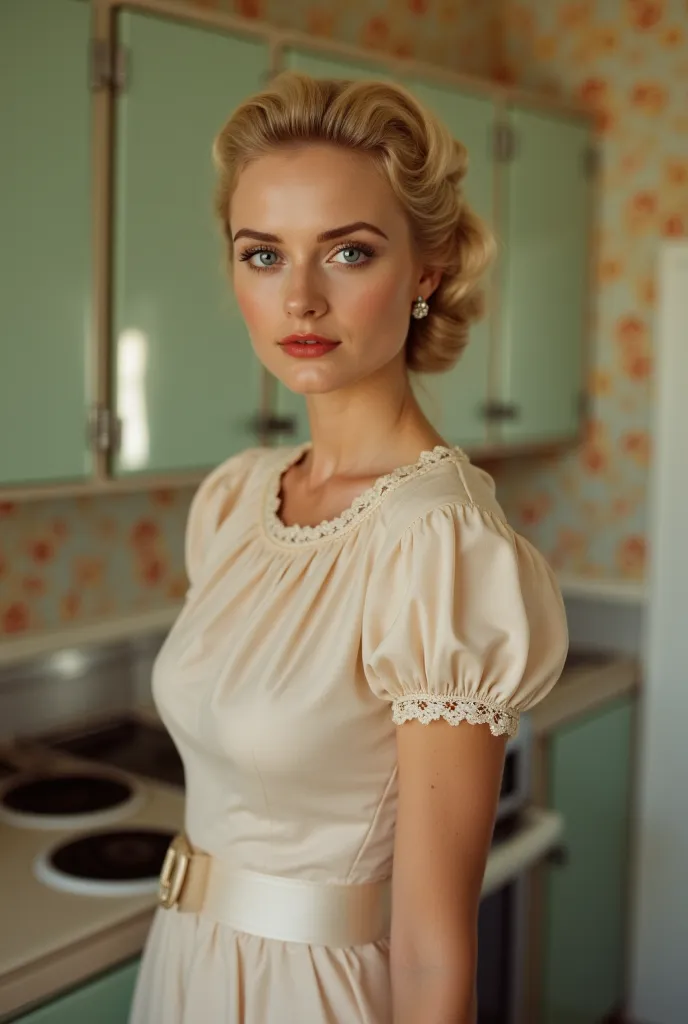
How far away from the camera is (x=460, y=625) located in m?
1.16

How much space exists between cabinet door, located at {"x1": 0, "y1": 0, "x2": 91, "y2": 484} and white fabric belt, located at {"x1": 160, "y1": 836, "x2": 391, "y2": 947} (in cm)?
78

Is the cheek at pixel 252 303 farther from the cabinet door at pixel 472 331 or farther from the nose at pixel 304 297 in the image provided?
the cabinet door at pixel 472 331

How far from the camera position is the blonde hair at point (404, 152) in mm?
1258

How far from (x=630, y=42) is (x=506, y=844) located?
6.84 ft

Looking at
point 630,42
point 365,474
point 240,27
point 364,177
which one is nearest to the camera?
point 364,177

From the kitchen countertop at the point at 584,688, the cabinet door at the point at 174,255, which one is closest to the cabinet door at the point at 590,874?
the kitchen countertop at the point at 584,688

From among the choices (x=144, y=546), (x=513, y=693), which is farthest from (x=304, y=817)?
(x=144, y=546)

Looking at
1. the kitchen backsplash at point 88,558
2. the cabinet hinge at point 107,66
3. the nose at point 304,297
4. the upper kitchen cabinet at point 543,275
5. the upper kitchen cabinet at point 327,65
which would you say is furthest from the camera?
the upper kitchen cabinet at point 543,275

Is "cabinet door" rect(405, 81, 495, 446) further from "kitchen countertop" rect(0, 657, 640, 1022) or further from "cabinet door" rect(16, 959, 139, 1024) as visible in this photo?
"cabinet door" rect(16, 959, 139, 1024)

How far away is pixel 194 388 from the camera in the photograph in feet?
7.07

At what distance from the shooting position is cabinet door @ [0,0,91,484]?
1823mm

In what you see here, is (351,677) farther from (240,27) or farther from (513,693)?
(240,27)

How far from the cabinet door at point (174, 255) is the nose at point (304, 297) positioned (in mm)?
825

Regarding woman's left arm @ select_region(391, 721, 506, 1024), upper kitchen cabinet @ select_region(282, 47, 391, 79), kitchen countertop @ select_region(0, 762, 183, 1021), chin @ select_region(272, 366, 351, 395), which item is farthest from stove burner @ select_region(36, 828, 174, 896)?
upper kitchen cabinet @ select_region(282, 47, 391, 79)
